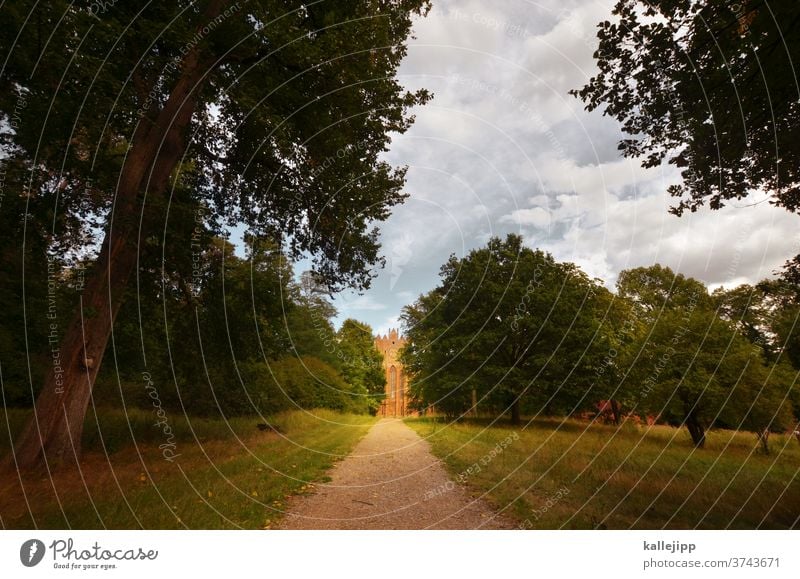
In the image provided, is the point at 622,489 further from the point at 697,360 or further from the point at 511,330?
the point at 511,330

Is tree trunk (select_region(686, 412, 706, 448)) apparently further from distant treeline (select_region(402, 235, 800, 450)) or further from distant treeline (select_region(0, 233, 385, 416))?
distant treeline (select_region(0, 233, 385, 416))

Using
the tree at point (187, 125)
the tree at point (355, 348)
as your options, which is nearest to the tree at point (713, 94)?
the tree at point (187, 125)

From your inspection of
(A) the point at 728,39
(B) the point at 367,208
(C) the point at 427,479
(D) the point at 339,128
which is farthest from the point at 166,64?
(C) the point at 427,479

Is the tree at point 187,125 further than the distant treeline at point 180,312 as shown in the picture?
No

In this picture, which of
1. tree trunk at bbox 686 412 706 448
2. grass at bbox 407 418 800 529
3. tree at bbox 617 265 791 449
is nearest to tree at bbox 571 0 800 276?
tree at bbox 617 265 791 449

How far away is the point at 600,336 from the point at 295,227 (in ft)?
62.7

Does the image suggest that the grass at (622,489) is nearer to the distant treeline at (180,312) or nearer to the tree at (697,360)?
the tree at (697,360)

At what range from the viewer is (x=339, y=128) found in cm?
1053

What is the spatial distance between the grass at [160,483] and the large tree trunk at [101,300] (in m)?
0.78

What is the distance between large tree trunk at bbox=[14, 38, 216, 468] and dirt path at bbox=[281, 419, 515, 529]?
226 inches

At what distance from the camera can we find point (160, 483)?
24.3 ft

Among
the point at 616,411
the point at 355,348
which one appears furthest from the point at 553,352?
the point at 355,348

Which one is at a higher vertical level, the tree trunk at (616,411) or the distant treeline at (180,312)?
the distant treeline at (180,312)

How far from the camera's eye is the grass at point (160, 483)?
18.1ft
